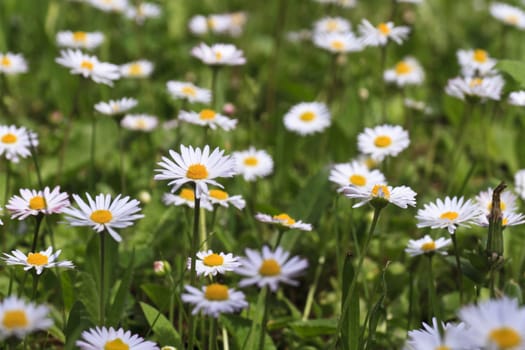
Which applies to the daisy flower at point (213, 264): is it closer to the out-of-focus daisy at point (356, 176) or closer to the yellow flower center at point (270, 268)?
the yellow flower center at point (270, 268)

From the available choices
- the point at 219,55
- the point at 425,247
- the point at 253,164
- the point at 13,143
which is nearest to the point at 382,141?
the point at 253,164

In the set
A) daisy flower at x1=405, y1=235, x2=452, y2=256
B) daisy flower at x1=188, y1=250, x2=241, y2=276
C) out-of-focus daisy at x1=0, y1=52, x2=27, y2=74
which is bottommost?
daisy flower at x1=188, y1=250, x2=241, y2=276

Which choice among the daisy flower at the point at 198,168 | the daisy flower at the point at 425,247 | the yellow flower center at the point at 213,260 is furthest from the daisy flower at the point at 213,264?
the daisy flower at the point at 425,247

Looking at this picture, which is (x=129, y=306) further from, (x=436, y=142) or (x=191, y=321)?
(x=436, y=142)

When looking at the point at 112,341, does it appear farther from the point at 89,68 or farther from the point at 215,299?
the point at 89,68

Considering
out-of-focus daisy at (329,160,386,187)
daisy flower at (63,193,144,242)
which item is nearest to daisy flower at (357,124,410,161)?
out-of-focus daisy at (329,160,386,187)

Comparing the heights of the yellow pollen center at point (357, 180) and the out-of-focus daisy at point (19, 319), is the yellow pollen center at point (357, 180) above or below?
above

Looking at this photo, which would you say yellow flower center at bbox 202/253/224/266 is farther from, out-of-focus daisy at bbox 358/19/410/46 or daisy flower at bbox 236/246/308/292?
out-of-focus daisy at bbox 358/19/410/46
